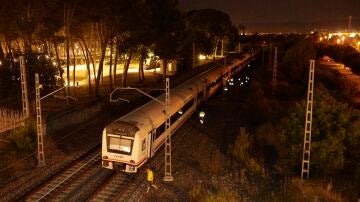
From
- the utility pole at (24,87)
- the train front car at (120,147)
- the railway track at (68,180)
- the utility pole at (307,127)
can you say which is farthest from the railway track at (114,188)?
the utility pole at (307,127)

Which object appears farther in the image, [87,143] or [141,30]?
[141,30]

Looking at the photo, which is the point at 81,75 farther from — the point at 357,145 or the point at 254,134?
the point at 357,145

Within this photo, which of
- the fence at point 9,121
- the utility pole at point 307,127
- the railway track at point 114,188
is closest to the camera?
the railway track at point 114,188

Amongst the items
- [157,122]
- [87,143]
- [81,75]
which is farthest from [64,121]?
[81,75]

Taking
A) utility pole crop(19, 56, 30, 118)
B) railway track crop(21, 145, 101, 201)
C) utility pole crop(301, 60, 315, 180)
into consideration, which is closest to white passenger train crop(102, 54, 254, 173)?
railway track crop(21, 145, 101, 201)

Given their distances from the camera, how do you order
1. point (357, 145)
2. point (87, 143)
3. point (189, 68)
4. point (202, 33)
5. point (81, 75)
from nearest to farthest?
point (357, 145), point (87, 143), point (81, 75), point (189, 68), point (202, 33)

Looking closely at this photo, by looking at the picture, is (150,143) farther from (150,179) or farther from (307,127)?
(307,127)

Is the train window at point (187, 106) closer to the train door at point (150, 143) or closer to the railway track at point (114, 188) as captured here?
the train door at point (150, 143)

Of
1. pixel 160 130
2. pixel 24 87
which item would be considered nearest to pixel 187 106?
pixel 160 130

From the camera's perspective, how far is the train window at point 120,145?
62.8 ft

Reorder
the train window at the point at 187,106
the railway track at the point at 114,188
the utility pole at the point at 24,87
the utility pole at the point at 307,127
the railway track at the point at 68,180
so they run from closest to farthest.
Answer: the railway track at the point at 114,188 < the railway track at the point at 68,180 < the utility pole at the point at 307,127 < the utility pole at the point at 24,87 < the train window at the point at 187,106

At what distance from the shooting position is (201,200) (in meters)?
16.7

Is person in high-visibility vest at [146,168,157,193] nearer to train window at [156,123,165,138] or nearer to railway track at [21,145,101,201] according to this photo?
railway track at [21,145,101,201]

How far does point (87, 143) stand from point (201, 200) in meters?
11.6
